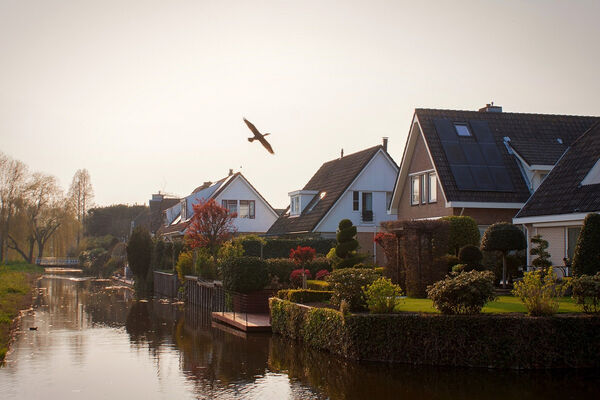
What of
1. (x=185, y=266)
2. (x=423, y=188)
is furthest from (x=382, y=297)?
(x=185, y=266)

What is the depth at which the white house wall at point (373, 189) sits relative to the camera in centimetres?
3962

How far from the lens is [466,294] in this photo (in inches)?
629

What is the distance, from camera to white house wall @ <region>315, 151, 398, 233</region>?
39.6m

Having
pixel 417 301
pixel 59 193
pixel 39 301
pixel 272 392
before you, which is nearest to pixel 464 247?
pixel 417 301

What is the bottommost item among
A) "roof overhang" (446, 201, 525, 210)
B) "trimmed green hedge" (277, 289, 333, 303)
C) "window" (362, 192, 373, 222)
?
"trimmed green hedge" (277, 289, 333, 303)

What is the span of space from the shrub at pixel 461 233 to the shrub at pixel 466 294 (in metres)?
7.37

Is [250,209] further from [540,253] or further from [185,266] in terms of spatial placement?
[540,253]

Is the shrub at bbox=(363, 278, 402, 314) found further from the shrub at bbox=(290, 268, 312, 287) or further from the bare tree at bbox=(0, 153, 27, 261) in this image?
the bare tree at bbox=(0, 153, 27, 261)

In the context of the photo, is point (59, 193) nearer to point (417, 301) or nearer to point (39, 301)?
point (39, 301)

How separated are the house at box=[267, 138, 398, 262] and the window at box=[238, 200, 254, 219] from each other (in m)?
9.19

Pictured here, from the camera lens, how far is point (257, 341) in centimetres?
2105

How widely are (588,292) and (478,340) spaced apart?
109 inches

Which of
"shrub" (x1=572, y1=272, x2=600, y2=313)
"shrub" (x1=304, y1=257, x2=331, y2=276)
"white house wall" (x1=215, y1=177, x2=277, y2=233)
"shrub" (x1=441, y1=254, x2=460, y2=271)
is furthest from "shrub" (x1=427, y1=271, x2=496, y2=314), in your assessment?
"white house wall" (x1=215, y1=177, x2=277, y2=233)

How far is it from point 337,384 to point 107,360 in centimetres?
691
